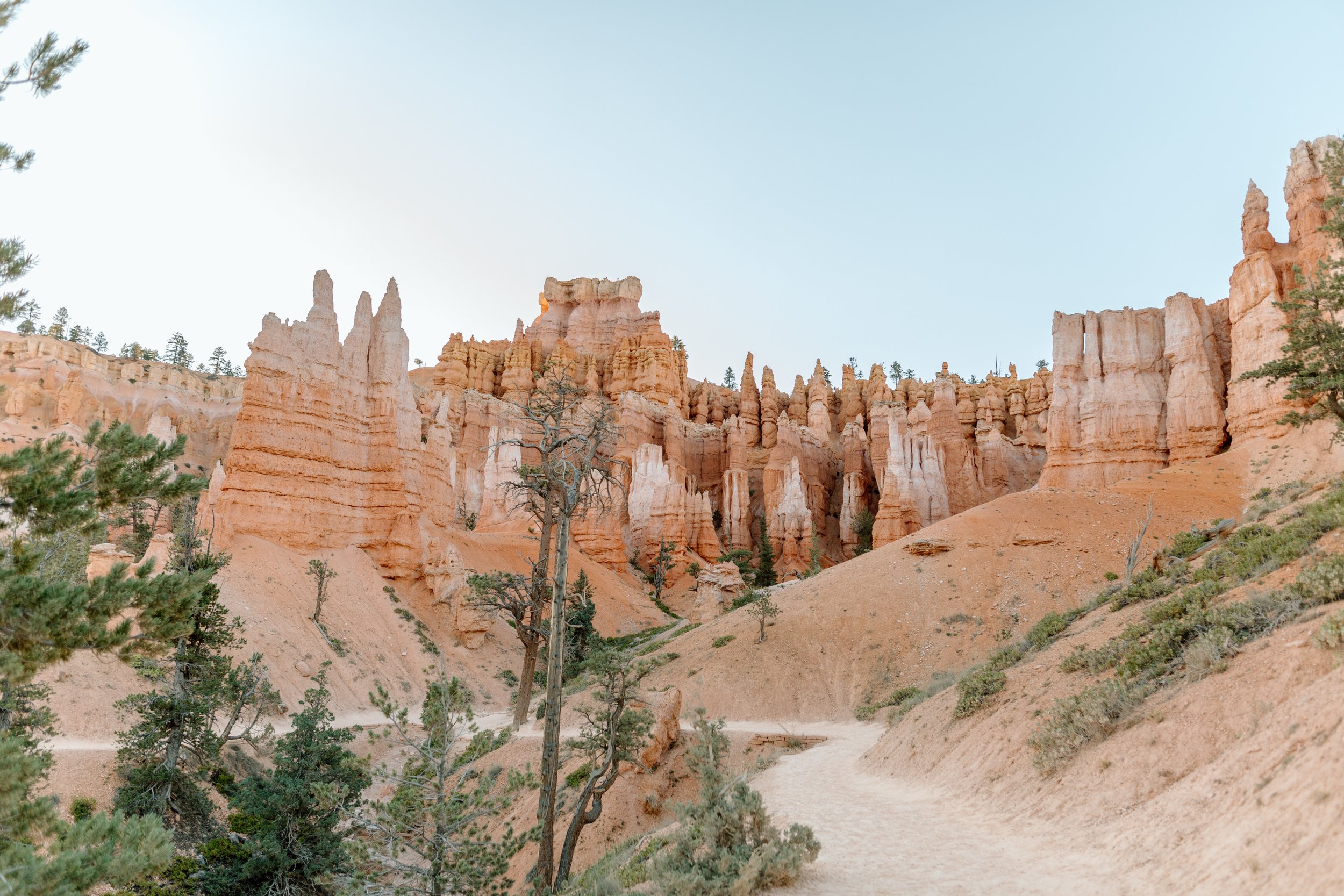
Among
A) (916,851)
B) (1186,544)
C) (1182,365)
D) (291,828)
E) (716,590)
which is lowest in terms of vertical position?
(291,828)

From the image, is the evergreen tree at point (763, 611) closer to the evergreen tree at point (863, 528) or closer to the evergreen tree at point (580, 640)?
the evergreen tree at point (580, 640)

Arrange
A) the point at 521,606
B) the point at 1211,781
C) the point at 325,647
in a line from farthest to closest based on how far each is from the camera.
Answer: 1. the point at 325,647
2. the point at 521,606
3. the point at 1211,781

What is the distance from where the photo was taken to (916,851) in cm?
942

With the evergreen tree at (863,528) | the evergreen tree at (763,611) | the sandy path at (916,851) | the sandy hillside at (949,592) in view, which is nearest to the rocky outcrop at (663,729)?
the sandy path at (916,851)

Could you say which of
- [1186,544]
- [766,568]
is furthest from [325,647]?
[766,568]

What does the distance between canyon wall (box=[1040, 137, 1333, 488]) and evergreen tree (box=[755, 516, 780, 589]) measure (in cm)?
2216

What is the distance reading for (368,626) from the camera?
37.0m

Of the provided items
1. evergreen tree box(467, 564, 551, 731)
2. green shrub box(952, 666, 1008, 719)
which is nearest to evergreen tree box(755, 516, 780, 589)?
evergreen tree box(467, 564, 551, 731)

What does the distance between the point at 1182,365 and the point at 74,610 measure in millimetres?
54938

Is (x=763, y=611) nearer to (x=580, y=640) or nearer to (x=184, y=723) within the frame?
(x=580, y=640)

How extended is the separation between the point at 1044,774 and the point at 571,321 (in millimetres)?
87621

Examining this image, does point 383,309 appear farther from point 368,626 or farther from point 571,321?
point 571,321

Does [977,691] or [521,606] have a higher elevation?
[521,606]

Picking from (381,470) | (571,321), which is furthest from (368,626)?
(571,321)
